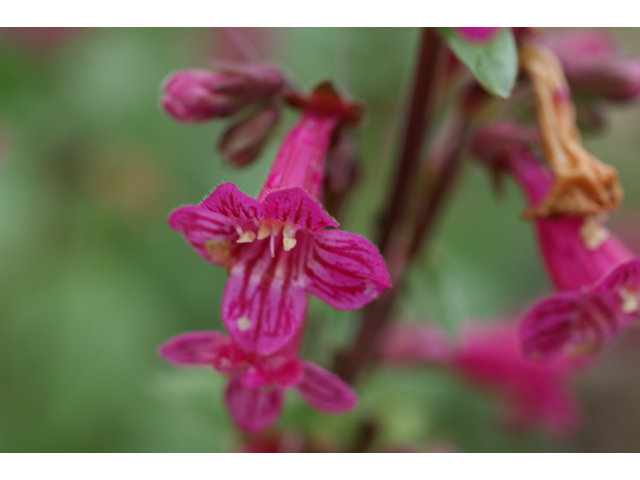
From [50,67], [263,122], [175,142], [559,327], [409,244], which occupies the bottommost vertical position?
[559,327]

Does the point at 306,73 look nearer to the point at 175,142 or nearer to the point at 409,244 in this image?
the point at 175,142

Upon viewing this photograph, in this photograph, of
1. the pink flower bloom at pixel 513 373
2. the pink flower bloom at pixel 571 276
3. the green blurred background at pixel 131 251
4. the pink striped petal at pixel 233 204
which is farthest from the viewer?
the green blurred background at pixel 131 251

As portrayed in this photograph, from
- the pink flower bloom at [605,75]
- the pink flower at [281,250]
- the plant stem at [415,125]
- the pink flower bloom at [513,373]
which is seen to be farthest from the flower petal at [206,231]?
the pink flower bloom at [513,373]

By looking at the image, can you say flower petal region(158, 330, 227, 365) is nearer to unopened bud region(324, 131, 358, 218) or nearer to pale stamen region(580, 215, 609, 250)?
unopened bud region(324, 131, 358, 218)

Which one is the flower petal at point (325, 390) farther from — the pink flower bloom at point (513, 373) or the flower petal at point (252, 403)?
the pink flower bloom at point (513, 373)

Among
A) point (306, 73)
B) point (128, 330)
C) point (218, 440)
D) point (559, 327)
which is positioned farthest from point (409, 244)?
point (128, 330)

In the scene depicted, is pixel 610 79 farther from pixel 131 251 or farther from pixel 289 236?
pixel 131 251

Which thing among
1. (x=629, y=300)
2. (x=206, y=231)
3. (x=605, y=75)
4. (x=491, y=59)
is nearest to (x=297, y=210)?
(x=206, y=231)
